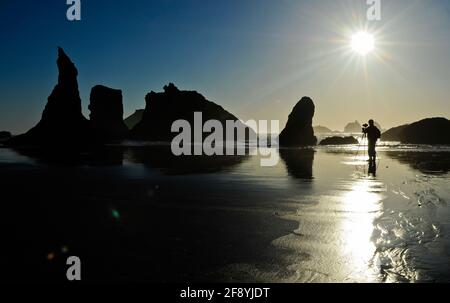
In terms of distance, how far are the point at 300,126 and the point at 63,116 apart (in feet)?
266

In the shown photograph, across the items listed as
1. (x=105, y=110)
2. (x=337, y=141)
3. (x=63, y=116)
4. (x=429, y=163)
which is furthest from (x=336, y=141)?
(x=105, y=110)

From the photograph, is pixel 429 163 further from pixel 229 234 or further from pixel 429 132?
pixel 429 132

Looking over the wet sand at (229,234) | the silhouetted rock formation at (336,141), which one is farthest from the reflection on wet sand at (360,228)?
the silhouetted rock formation at (336,141)

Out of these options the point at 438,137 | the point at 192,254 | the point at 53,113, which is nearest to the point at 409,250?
the point at 192,254

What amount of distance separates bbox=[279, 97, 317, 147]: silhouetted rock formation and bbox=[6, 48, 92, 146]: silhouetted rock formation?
214 feet

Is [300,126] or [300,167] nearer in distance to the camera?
[300,167]

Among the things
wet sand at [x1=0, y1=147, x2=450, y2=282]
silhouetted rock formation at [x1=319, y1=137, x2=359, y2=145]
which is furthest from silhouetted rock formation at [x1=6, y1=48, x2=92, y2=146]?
wet sand at [x1=0, y1=147, x2=450, y2=282]

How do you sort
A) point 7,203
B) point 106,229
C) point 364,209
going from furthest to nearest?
1. point 7,203
2. point 364,209
3. point 106,229

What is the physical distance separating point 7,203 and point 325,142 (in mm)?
91637

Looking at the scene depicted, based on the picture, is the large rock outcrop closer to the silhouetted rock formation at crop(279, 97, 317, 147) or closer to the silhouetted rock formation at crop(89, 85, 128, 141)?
the silhouetted rock formation at crop(279, 97, 317, 147)

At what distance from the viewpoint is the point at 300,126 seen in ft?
314

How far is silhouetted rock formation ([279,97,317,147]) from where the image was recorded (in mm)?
94938
